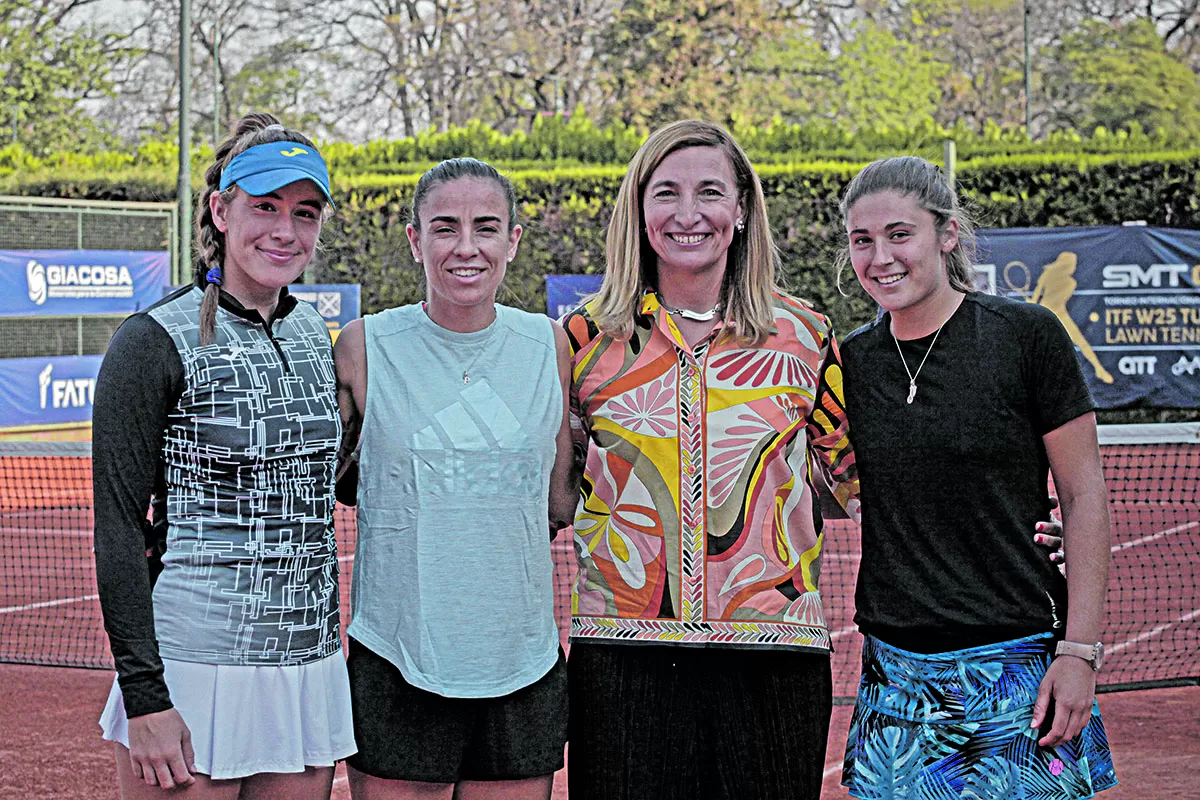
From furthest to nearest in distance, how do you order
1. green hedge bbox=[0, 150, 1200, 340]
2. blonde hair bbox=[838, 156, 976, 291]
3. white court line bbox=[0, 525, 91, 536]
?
green hedge bbox=[0, 150, 1200, 340]
white court line bbox=[0, 525, 91, 536]
blonde hair bbox=[838, 156, 976, 291]

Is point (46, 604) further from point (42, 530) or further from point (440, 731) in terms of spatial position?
point (440, 731)

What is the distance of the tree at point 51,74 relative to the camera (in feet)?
104

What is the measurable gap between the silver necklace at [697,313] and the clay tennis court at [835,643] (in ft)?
9.80

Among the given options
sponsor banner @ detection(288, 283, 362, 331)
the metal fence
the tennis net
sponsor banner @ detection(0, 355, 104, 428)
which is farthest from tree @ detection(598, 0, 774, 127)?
the tennis net

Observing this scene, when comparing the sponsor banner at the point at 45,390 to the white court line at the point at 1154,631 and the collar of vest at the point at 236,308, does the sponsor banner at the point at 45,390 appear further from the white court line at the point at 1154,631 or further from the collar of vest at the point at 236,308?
the collar of vest at the point at 236,308

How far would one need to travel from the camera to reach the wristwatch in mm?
2918

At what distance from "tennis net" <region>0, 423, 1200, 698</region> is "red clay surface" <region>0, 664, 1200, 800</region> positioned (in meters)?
0.14

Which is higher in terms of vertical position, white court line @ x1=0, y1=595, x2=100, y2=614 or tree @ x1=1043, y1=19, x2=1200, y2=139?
tree @ x1=1043, y1=19, x2=1200, y2=139

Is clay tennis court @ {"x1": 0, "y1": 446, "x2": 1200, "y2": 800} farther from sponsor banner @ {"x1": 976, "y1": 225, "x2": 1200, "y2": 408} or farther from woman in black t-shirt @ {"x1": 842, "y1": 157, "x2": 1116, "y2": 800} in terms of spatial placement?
woman in black t-shirt @ {"x1": 842, "y1": 157, "x2": 1116, "y2": 800}

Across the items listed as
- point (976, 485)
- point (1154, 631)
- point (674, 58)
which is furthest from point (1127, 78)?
point (976, 485)

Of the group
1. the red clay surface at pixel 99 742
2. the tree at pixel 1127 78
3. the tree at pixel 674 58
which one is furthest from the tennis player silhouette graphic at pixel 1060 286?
the tree at pixel 1127 78

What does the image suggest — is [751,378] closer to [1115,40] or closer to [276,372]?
[276,372]

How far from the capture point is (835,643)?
7.93 m

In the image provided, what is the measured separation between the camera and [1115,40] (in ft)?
123
